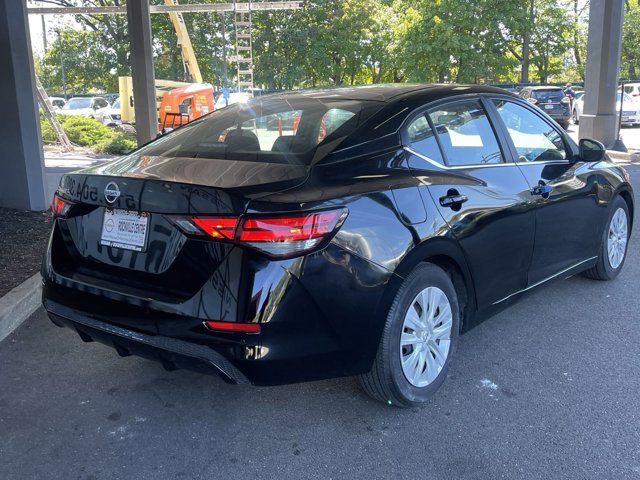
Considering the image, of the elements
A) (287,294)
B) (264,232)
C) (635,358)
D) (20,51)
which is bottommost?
(635,358)

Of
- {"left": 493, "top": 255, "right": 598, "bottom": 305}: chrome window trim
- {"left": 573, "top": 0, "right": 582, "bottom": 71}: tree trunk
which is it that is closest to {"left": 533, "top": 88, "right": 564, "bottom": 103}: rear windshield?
{"left": 573, "top": 0, "right": 582, "bottom": 71}: tree trunk

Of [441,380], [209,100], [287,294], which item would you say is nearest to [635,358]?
[441,380]

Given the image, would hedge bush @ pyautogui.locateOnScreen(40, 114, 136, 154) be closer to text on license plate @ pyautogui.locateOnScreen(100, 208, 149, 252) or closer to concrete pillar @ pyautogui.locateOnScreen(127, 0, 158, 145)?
concrete pillar @ pyautogui.locateOnScreen(127, 0, 158, 145)

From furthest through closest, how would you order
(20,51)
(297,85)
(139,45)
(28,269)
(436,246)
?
(297,85) → (139,45) → (20,51) → (28,269) → (436,246)

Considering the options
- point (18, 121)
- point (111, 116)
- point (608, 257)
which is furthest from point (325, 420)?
point (111, 116)

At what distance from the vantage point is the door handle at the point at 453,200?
333cm

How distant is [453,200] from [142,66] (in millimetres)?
9657

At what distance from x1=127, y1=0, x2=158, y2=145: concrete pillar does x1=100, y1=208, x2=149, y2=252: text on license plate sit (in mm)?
8977

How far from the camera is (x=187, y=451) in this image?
2951 mm

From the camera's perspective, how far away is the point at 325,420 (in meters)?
3.23

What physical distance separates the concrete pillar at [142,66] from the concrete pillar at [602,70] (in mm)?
9955

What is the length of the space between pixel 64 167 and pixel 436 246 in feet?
43.0

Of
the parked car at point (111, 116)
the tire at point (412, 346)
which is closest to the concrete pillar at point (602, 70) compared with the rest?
the tire at point (412, 346)

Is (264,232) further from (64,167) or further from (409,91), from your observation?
(64,167)
